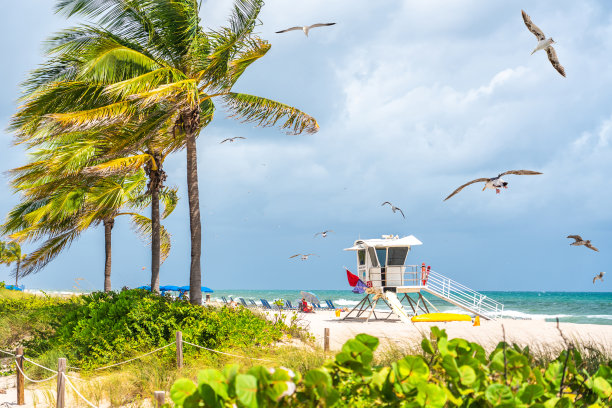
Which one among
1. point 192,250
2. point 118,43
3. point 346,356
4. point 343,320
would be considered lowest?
point 343,320

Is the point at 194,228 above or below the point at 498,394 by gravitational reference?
above

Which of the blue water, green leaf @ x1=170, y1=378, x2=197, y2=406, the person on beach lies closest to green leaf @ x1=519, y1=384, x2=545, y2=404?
green leaf @ x1=170, y1=378, x2=197, y2=406

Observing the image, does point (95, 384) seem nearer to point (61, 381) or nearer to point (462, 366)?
point (61, 381)

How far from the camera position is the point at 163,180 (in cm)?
1858

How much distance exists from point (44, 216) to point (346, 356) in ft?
69.3

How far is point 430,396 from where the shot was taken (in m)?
2.50

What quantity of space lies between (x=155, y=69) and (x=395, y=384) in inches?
497

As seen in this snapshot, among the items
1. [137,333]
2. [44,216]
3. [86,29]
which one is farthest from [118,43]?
[44,216]

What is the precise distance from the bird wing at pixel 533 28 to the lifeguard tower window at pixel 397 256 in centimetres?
1401

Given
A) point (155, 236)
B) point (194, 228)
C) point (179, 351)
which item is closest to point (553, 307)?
point (155, 236)

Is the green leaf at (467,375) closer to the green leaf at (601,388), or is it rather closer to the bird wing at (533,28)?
the green leaf at (601,388)

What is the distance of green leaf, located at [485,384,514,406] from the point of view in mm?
2582

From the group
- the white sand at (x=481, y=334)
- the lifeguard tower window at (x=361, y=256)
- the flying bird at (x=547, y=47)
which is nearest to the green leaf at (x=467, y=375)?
the white sand at (x=481, y=334)

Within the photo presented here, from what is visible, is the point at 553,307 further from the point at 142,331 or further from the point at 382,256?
the point at 142,331
